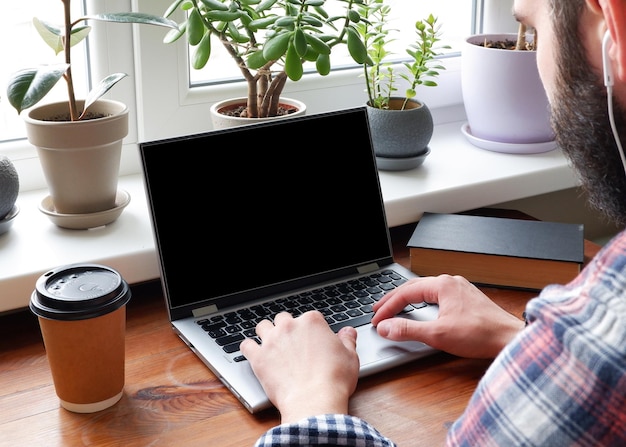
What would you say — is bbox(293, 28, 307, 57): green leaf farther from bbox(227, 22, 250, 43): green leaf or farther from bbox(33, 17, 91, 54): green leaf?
bbox(33, 17, 91, 54): green leaf

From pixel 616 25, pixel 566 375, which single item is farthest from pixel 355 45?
pixel 566 375

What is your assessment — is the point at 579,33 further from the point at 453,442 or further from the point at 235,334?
the point at 235,334

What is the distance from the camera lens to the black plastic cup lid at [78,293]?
91 cm

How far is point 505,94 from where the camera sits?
5.18ft

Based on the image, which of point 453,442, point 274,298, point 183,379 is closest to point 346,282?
point 274,298

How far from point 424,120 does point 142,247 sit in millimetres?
569

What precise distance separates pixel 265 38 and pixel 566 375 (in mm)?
784

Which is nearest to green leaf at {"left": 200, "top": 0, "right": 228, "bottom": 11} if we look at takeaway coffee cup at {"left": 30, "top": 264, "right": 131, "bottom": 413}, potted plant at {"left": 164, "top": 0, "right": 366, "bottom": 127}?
potted plant at {"left": 164, "top": 0, "right": 366, "bottom": 127}

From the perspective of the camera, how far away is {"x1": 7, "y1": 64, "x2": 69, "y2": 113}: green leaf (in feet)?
3.50

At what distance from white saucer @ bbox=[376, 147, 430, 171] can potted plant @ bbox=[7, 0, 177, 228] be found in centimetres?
48

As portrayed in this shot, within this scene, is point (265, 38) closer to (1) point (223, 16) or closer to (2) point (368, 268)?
(1) point (223, 16)

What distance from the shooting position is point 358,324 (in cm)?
111

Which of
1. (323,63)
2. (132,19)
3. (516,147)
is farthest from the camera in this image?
(516,147)

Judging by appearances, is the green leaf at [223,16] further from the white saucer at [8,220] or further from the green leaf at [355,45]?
the white saucer at [8,220]
